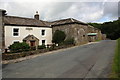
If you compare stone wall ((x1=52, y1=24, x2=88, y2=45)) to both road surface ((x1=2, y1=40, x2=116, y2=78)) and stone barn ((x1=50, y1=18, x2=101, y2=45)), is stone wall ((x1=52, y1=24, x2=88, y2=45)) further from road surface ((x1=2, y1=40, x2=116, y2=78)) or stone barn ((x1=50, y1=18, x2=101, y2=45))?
road surface ((x1=2, y1=40, x2=116, y2=78))

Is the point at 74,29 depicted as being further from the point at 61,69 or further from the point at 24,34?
the point at 61,69

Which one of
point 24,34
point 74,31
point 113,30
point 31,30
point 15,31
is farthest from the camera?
point 113,30

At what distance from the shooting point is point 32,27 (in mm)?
28750

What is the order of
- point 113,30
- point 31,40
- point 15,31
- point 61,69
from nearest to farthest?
point 61,69 < point 15,31 < point 31,40 < point 113,30

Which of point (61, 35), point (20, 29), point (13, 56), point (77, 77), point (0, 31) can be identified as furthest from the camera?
point (61, 35)

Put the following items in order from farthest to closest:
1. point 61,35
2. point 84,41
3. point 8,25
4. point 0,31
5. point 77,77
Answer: point 84,41, point 61,35, point 8,25, point 0,31, point 77,77

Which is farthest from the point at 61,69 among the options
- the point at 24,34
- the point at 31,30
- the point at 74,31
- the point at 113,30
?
the point at 113,30

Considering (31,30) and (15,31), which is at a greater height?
(31,30)

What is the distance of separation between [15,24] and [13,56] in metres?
12.0

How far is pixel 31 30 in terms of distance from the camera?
2858 centimetres

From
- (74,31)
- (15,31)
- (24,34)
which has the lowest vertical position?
(24,34)

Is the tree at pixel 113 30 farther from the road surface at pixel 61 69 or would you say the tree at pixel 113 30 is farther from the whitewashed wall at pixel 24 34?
the road surface at pixel 61 69

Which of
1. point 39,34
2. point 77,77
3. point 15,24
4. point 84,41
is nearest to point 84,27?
point 84,41

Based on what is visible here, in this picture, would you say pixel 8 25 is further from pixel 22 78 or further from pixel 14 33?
A: pixel 22 78
